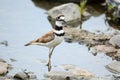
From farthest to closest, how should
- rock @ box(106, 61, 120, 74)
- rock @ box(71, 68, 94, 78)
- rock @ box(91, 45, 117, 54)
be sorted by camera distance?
rock @ box(91, 45, 117, 54) → rock @ box(106, 61, 120, 74) → rock @ box(71, 68, 94, 78)

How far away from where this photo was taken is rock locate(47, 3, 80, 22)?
1249cm

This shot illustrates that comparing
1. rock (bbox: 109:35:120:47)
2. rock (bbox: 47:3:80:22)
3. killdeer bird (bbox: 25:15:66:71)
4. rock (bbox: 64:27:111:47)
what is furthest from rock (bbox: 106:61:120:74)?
rock (bbox: 47:3:80:22)

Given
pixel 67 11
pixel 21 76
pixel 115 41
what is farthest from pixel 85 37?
pixel 21 76

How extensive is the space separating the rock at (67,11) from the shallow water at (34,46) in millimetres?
263

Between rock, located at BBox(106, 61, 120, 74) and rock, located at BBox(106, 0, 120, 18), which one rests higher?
rock, located at BBox(106, 0, 120, 18)

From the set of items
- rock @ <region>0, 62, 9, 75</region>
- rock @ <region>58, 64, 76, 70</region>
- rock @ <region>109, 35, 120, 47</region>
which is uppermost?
rock @ <region>109, 35, 120, 47</region>

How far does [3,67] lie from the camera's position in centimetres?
876

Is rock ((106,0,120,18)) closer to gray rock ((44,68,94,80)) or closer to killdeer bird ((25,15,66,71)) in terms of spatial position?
killdeer bird ((25,15,66,71))

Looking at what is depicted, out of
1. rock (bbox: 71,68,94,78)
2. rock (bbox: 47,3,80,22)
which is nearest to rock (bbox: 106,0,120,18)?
rock (bbox: 47,3,80,22)

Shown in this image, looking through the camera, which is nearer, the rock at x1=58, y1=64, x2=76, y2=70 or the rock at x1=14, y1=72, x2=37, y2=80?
the rock at x1=14, y1=72, x2=37, y2=80

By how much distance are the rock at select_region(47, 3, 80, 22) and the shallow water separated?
0.86ft

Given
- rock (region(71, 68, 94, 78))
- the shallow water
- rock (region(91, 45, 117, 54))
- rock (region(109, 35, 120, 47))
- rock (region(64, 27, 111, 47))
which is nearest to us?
rock (region(71, 68, 94, 78))

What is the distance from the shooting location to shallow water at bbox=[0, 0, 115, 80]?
9391 mm

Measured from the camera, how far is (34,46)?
411 inches
